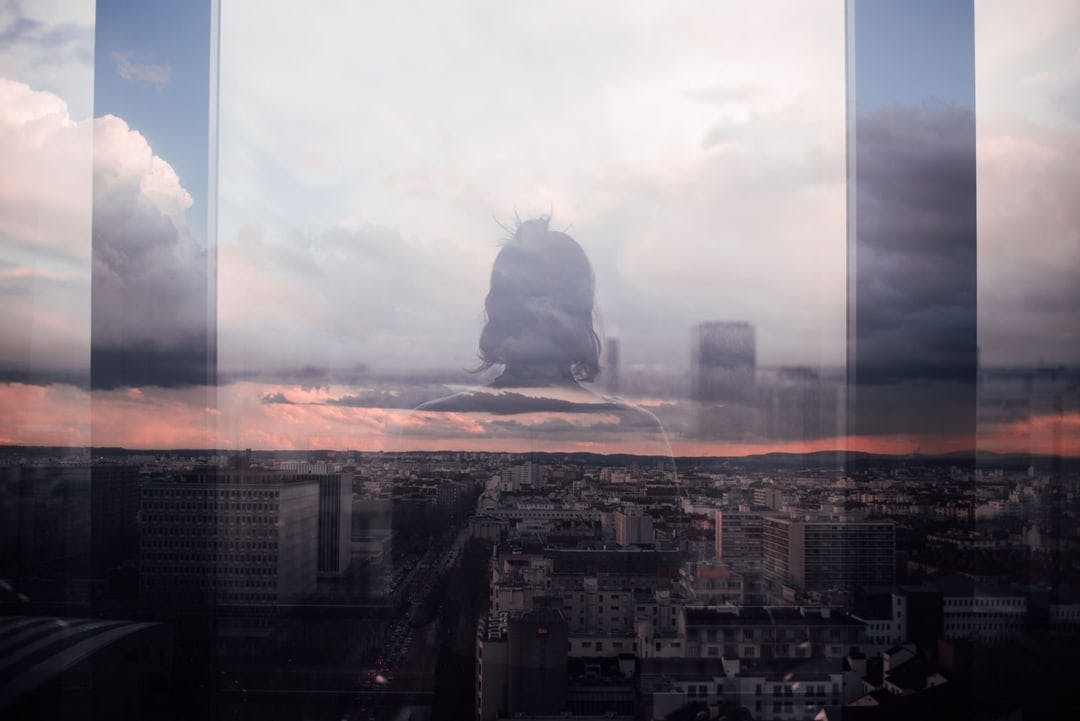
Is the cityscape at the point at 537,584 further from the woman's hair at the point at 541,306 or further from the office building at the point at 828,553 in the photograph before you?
the woman's hair at the point at 541,306

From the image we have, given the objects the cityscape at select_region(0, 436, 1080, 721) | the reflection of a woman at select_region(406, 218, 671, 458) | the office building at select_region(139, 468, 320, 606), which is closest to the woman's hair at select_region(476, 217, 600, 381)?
the reflection of a woman at select_region(406, 218, 671, 458)

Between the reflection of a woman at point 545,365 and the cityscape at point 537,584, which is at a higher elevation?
the reflection of a woman at point 545,365

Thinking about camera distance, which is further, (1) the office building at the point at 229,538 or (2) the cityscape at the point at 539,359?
(1) the office building at the point at 229,538

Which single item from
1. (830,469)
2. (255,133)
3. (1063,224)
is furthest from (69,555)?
(1063,224)

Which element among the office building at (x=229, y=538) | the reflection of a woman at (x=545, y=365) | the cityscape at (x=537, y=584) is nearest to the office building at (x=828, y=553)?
the cityscape at (x=537, y=584)

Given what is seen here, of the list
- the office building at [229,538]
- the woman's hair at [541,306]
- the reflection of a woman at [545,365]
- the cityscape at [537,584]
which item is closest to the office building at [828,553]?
the cityscape at [537,584]

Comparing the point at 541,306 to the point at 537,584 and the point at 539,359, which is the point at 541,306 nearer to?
the point at 539,359

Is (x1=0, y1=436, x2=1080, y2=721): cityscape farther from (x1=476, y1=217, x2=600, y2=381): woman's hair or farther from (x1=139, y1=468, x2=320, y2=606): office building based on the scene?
(x1=476, y1=217, x2=600, y2=381): woman's hair
